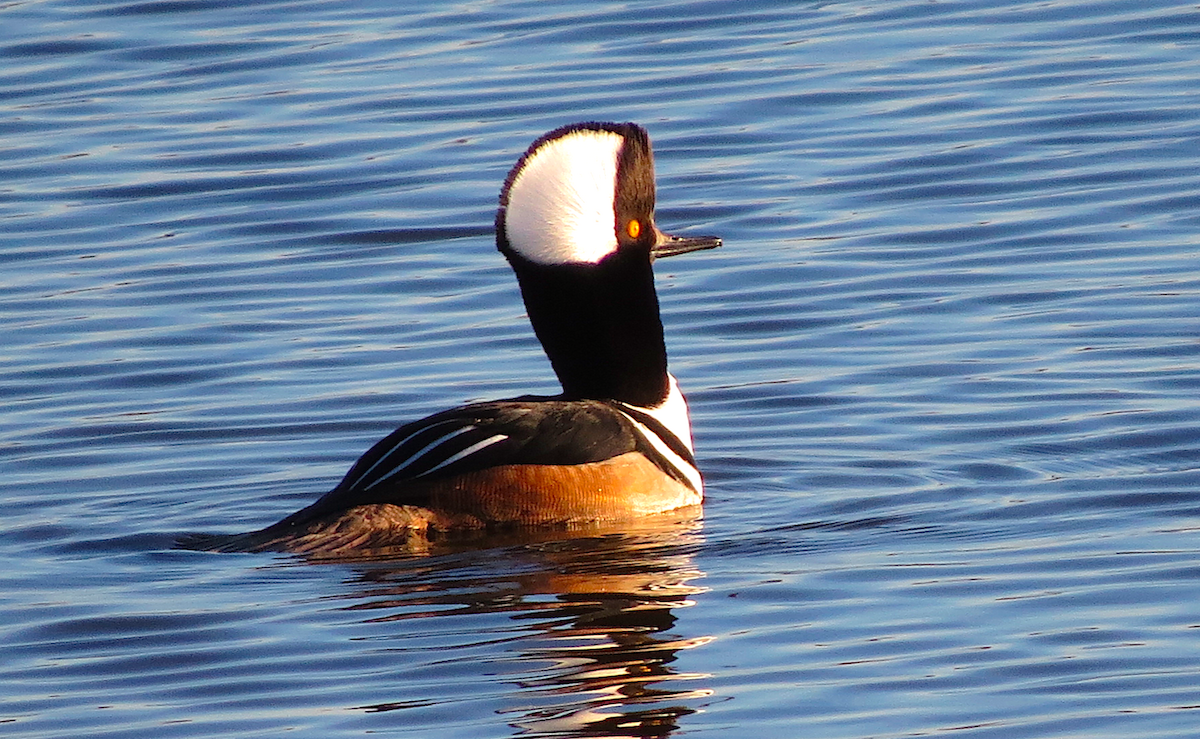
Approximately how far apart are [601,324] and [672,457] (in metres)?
0.58

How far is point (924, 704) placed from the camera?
604 centimetres

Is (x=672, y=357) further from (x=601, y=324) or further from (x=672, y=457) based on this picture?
(x=672, y=457)

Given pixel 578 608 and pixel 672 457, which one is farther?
pixel 672 457

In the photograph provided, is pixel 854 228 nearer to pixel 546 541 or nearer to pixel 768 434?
pixel 768 434

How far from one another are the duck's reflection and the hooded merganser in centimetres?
15

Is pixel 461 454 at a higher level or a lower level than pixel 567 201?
lower

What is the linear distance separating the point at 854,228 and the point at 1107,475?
4.19 metres

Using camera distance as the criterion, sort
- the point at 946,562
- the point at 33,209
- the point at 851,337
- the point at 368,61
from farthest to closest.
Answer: the point at 368,61 < the point at 33,209 < the point at 851,337 < the point at 946,562

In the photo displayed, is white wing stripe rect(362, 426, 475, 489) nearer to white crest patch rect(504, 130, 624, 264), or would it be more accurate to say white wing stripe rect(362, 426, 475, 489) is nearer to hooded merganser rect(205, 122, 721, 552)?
hooded merganser rect(205, 122, 721, 552)

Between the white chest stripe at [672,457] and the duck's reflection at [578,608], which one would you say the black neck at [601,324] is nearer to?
the white chest stripe at [672,457]

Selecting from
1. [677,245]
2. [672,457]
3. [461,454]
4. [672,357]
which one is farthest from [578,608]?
[672,357]

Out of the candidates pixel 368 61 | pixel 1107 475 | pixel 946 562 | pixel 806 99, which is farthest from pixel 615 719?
pixel 368 61

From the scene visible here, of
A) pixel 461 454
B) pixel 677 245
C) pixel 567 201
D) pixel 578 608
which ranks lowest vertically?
pixel 578 608

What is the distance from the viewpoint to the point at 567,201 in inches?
333
